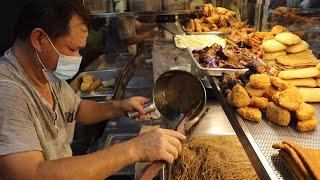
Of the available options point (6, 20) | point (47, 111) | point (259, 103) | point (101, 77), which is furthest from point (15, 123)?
point (6, 20)

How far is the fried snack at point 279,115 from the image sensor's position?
4.26 feet

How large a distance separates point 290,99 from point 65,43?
1.15 meters

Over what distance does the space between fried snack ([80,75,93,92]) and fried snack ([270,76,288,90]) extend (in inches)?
94.5

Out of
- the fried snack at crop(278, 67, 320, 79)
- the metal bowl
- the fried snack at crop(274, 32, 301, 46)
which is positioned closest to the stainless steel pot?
the metal bowl

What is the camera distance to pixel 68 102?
2.10m

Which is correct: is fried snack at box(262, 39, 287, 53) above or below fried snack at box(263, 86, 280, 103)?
above

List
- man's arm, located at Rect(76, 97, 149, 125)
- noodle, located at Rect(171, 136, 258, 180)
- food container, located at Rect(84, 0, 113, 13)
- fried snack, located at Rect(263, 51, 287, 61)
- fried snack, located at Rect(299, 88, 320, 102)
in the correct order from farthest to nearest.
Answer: food container, located at Rect(84, 0, 113, 13)
man's arm, located at Rect(76, 97, 149, 125)
fried snack, located at Rect(263, 51, 287, 61)
noodle, located at Rect(171, 136, 258, 180)
fried snack, located at Rect(299, 88, 320, 102)

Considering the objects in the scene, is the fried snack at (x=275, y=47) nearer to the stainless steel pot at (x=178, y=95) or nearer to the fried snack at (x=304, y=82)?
the fried snack at (x=304, y=82)

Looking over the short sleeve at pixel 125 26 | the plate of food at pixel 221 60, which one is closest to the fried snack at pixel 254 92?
the plate of food at pixel 221 60

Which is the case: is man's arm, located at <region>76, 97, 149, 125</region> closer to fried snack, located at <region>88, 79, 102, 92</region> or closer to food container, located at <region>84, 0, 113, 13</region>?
fried snack, located at <region>88, 79, 102, 92</region>

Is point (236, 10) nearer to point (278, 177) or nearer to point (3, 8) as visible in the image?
point (3, 8)

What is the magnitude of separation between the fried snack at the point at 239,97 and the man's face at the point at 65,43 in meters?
0.86

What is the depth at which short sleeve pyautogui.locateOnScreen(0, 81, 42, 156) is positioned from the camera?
1.32m

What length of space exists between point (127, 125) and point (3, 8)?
2366mm
